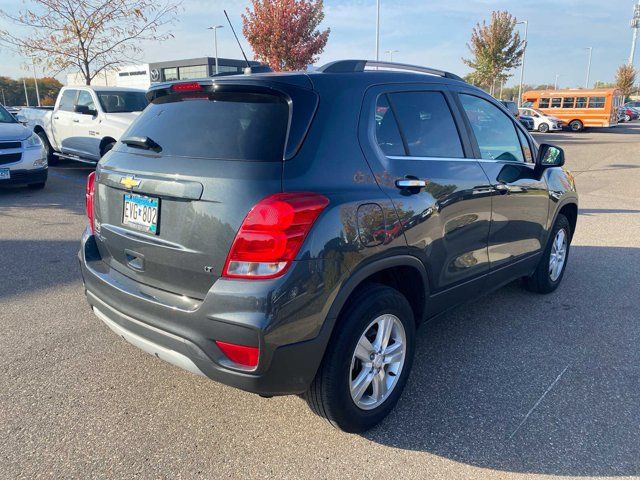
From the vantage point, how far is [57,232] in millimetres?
6457

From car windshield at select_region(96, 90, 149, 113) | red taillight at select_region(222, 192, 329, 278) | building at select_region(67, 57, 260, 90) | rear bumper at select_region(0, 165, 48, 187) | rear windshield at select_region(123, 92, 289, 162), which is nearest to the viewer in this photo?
red taillight at select_region(222, 192, 329, 278)

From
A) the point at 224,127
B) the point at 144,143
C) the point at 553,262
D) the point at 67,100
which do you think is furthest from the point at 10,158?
the point at 553,262

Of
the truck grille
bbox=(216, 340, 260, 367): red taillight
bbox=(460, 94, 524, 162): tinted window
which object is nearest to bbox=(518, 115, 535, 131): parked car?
the truck grille

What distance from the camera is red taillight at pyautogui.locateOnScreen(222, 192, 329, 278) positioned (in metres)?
2.11

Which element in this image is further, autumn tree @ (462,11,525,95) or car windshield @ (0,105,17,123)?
autumn tree @ (462,11,525,95)

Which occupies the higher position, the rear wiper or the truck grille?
the rear wiper

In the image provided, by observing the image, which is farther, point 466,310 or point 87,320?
point 466,310

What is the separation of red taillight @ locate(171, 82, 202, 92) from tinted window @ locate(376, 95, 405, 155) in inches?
37.8

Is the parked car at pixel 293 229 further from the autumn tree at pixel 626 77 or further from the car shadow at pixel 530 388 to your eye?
the autumn tree at pixel 626 77

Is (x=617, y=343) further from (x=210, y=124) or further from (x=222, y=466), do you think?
(x=210, y=124)

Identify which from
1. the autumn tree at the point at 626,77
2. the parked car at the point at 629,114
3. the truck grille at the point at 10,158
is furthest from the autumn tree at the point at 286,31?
the autumn tree at the point at 626,77

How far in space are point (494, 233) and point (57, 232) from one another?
5459 millimetres

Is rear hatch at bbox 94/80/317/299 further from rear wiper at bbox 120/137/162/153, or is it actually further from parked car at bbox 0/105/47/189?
parked car at bbox 0/105/47/189

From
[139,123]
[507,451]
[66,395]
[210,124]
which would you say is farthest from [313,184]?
[66,395]
